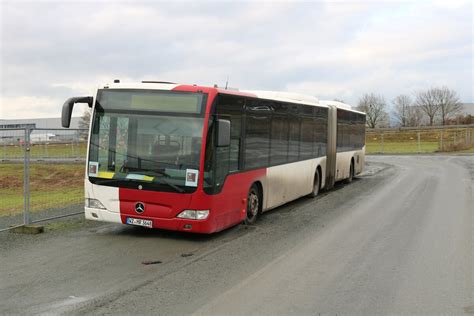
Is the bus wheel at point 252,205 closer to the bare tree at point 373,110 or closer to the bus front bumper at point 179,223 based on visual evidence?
the bus front bumper at point 179,223

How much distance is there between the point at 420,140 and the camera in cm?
5909

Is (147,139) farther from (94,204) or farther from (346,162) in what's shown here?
(346,162)

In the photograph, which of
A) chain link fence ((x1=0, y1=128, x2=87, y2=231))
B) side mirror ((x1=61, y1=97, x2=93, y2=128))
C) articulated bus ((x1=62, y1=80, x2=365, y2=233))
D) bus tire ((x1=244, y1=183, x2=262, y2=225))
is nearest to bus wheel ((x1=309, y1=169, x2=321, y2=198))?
bus tire ((x1=244, y1=183, x2=262, y2=225))

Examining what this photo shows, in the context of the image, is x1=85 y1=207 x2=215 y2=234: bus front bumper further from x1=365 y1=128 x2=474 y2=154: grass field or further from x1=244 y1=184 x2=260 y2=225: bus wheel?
x1=365 y1=128 x2=474 y2=154: grass field

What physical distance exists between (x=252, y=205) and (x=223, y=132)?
2.26 meters

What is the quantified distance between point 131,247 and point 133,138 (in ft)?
5.84

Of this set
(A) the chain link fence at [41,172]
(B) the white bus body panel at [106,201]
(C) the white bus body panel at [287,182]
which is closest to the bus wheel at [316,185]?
(C) the white bus body panel at [287,182]

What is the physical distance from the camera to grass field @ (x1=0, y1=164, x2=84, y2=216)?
13.3 metres

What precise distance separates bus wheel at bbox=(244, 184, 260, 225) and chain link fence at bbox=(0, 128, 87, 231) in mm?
3759

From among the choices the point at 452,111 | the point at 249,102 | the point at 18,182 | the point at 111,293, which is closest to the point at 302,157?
the point at 249,102

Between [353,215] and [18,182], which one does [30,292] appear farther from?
[18,182]

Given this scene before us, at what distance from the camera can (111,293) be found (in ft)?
18.0

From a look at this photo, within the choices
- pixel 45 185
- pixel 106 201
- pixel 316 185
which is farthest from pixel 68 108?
pixel 45 185

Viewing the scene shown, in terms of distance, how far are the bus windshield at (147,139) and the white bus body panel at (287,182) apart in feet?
9.24
